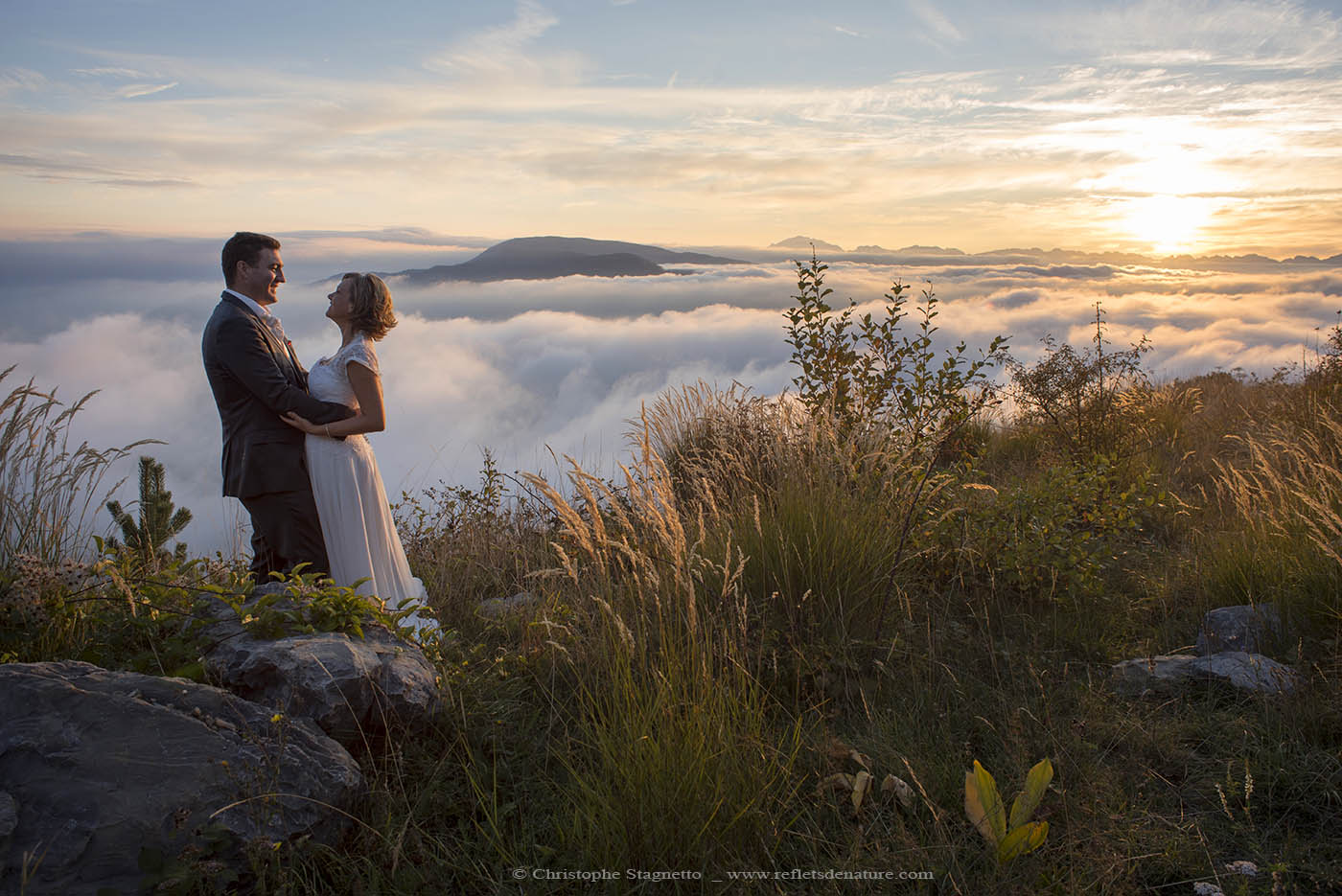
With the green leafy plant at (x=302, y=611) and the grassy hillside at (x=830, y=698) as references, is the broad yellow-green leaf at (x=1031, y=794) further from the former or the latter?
the green leafy plant at (x=302, y=611)

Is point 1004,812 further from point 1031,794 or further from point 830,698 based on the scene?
point 830,698

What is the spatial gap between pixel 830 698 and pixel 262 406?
3523 mm

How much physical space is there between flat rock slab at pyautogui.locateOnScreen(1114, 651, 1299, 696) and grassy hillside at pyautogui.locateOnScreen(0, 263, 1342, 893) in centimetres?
9

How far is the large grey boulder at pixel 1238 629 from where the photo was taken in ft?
14.2

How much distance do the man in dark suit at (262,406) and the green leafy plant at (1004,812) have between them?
384 centimetres

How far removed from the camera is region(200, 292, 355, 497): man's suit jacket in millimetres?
4520

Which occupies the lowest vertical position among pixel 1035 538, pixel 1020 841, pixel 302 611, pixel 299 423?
pixel 1020 841


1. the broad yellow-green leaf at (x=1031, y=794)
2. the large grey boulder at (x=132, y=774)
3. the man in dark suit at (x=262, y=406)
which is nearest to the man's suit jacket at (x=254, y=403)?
the man in dark suit at (x=262, y=406)

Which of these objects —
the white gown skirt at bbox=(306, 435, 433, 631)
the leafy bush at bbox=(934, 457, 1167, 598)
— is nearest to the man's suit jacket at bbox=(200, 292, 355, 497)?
the white gown skirt at bbox=(306, 435, 433, 631)

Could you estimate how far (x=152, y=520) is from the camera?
14.8ft

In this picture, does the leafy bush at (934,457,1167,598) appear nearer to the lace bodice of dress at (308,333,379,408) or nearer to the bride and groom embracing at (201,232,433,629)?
the bride and groom embracing at (201,232,433,629)

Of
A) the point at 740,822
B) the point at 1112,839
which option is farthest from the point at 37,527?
the point at 1112,839

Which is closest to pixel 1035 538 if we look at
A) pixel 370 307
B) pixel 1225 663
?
pixel 1225 663

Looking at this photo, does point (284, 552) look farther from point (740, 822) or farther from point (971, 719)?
point (971, 719)
